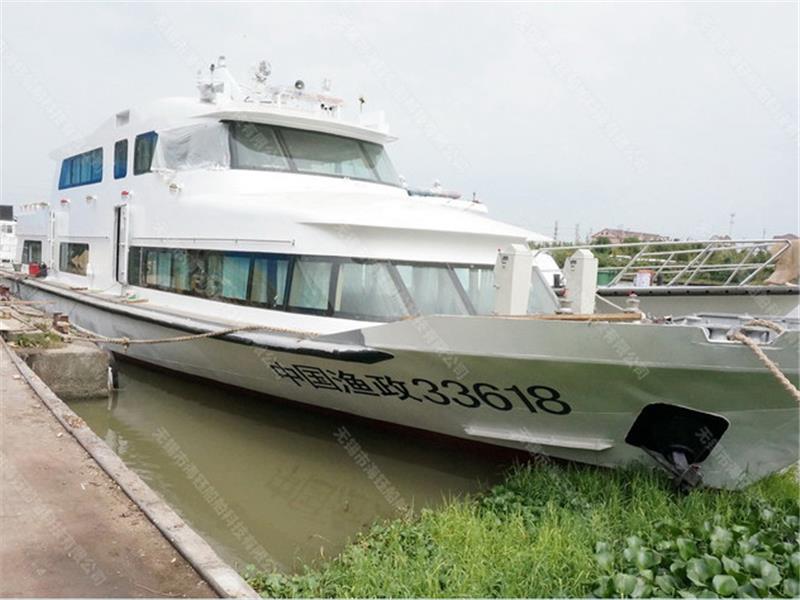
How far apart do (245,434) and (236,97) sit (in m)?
4.51

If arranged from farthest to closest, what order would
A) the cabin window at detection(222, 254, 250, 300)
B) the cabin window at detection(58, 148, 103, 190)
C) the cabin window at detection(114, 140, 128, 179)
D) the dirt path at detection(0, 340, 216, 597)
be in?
the cabin window at detection(58, 148, 103, 190) < the cabin window at detection(114, 140, 128, 179) < the cabin window at detection(222, 254, 250, 300) < the dirt path at detection(0, 340, 216, 597)

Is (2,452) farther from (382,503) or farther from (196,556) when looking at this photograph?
(382,503)

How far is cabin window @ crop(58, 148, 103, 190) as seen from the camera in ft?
34.3

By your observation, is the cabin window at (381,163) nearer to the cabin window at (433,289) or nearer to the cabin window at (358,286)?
the cabin window at (358,286)

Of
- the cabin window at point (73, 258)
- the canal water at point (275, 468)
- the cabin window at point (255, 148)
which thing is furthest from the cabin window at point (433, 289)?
the cabin window at point (73, 258)

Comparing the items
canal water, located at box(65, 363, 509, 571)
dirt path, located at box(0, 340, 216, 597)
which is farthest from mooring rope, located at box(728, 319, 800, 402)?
dirt path, located at box(0, 340, 216, 597)

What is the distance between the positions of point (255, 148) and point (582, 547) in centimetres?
562

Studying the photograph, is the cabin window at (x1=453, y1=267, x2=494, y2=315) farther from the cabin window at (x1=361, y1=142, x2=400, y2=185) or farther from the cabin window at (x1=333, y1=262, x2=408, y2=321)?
the cabin window at (x1=361, y1=142, x2=400, y2=185)

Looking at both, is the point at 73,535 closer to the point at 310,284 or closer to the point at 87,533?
the point at 87,533

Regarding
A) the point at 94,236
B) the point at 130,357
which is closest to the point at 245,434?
the point at 130,357

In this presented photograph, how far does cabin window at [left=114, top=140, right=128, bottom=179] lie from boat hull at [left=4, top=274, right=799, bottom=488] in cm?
477

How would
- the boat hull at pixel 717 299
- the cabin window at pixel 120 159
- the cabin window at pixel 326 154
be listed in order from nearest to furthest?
the cabin window at pixel 326 154 < the boat hull at pixel 717 299 < the cabin window at pixel 120 159

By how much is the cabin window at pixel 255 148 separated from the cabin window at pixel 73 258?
14.2ft

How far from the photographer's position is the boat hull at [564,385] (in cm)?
430
